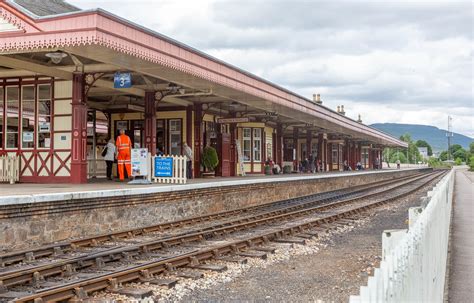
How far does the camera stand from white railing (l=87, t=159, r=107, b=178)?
808 inches

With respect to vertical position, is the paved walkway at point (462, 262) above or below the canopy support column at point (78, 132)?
below

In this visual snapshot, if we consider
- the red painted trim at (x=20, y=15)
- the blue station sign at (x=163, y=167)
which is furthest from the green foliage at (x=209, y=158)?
the red painted trim at (x=20, y=15)

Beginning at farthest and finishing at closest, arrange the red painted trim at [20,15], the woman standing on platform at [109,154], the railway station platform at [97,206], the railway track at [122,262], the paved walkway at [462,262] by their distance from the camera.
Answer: the woman standing on platform at [109,154] → the red painted trim at [20,15] → the railway station platform at [97,206] → the paved walkway at [462,262] → the railway track at [122,262]

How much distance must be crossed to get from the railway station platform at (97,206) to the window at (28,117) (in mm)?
1929

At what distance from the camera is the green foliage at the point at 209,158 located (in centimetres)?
2266

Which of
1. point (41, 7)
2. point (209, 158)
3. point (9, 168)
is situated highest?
point (41, 7)

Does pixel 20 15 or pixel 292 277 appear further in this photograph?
pixel 20 15

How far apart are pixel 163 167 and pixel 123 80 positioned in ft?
10.3

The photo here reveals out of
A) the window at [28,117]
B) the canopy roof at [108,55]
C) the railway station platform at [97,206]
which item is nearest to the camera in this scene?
the railway station platform at [97,206]

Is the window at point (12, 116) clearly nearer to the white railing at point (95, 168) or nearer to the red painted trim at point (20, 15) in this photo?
the red painted trim at point (20, 15)

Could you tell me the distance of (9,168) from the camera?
1502 centimetres

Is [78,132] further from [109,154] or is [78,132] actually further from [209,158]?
[209,158]

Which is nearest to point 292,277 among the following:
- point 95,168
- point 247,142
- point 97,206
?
point 97,206

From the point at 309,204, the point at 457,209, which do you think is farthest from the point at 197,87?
the point at 457,209
